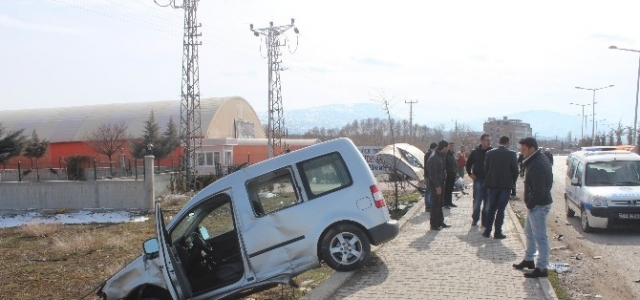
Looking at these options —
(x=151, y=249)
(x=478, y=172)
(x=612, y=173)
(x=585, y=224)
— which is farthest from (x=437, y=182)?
(x=151, y=249)

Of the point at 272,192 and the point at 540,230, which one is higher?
the point at 272,192

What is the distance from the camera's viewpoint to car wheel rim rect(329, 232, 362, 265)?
25.0 ft

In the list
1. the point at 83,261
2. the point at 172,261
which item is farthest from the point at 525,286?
the point at 83,261

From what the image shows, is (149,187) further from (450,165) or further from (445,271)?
(445,271)

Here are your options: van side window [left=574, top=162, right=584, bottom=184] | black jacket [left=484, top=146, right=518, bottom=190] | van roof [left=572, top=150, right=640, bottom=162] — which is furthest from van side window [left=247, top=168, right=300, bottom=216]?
van roof [left=572, top=150, right=640, bottom=162]

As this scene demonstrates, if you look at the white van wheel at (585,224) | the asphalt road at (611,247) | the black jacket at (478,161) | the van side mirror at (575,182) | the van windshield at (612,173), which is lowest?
the asphalt road at (611,247)

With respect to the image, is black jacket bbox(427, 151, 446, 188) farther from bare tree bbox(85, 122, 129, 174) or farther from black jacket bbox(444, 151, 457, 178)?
bare tree bbox(85, 122, 129, 174)

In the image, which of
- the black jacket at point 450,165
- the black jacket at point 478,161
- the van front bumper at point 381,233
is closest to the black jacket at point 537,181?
the van front bumper at point 381,233

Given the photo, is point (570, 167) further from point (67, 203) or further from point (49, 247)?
point (67, 203)

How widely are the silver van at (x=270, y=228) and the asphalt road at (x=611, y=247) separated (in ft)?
10.6

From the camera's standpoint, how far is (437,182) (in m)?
11.0

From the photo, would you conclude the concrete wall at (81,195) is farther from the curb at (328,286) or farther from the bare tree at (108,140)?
the bare tree at (108,140)

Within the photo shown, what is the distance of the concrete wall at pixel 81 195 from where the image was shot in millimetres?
22891

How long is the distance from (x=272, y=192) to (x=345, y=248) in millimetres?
1228
